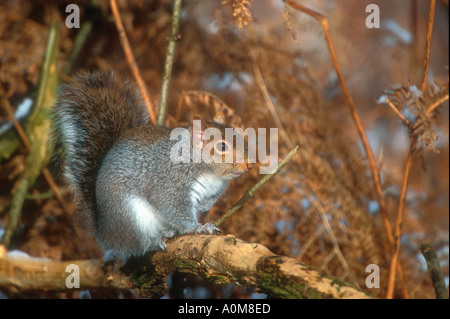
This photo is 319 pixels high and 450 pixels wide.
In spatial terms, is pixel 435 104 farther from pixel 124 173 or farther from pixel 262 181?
pixel 124 173

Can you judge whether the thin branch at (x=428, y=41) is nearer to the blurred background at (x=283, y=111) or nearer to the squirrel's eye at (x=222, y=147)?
the blurred background at (x=283, y=111)

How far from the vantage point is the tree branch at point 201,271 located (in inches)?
31.4

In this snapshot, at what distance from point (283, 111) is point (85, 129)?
3.10ft

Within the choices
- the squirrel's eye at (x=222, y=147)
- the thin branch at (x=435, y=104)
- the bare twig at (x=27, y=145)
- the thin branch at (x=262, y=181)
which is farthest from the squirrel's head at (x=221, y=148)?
the bare twig at (x=27, y=145)

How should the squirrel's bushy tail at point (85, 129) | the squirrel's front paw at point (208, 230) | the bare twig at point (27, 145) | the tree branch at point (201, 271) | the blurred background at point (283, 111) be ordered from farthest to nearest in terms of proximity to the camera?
the bare twig at point (27, 145) < the blurred background at point (283, 111) < the squirrel's bushy tail at point (85, 129) < the squirrel's front paw at point (208, 230) < the tree branch at point (201, 271)

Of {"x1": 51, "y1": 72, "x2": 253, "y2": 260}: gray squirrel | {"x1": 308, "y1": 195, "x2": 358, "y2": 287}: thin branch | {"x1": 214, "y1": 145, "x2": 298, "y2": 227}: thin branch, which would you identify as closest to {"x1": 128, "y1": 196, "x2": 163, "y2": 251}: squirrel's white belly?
{"x1": 51, "y1": 72, "x2": 253, "y2": 260}: gray squirrel

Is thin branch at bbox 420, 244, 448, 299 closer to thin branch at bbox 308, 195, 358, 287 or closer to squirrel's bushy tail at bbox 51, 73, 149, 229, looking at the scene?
thin branch at bbox 308, 195, 358, 287

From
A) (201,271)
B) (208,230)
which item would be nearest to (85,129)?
(208,230)

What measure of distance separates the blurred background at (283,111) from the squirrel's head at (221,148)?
0.38 meters

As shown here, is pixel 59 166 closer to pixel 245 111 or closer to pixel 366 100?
pixel 245 111

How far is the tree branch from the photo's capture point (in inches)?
31.4

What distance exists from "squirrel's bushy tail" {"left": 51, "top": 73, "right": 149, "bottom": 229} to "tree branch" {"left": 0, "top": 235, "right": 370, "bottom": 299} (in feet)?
0.71
